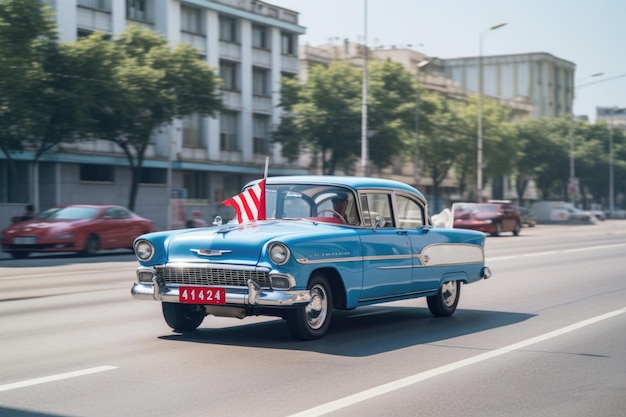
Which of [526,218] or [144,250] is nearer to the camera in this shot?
[144,250]

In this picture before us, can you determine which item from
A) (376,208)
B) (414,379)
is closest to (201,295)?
(414,379)

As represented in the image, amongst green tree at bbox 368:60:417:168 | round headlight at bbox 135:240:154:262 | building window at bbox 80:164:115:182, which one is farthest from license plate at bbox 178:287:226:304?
green tree at bbox 368:60:417:168

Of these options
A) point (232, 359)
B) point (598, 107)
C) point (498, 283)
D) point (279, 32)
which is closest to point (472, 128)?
point (279, 32)

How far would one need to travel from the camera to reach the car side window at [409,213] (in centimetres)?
1069

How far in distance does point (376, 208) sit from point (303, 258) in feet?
6.07

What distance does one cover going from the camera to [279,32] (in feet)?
193

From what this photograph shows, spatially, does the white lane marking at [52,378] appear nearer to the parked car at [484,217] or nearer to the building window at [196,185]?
the parked car at [484,217]

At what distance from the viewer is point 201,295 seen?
869cm

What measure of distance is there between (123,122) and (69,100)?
4.13 metres

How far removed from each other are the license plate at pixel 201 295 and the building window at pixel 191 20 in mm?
43846

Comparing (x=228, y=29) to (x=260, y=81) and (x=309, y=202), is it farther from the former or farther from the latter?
(x=309, y=202)

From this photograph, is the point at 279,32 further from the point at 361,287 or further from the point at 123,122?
the point at 361,287

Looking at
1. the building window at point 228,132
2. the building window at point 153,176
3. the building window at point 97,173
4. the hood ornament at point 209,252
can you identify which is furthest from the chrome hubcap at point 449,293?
the building window at point 228,132

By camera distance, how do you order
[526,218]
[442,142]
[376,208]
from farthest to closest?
1. [442,142]
2. [526,218]
3. [376,208]
